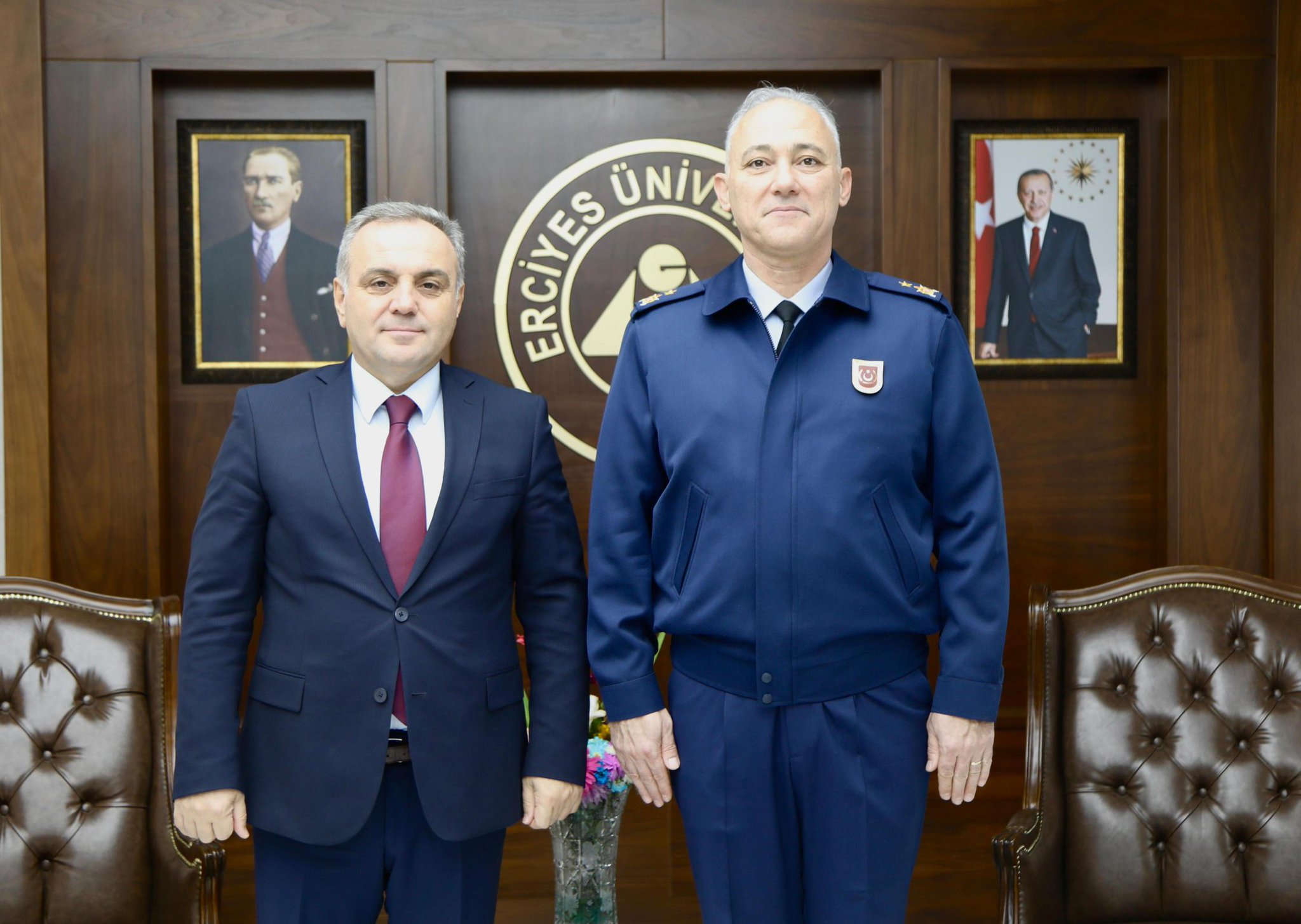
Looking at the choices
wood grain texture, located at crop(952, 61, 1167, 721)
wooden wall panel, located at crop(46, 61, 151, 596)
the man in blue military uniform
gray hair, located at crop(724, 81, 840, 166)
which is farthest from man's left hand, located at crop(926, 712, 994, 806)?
wooden wall panel, located at crop(46, 61, 151, 596)

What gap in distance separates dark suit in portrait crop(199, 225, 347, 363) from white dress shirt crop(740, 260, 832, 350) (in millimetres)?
1538

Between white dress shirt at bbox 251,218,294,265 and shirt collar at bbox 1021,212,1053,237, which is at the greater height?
shirt collar at bbox 1021,212,1053,237

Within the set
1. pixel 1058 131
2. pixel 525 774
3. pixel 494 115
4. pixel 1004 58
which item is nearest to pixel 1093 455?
pixel 1058 131

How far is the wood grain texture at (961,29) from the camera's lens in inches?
110

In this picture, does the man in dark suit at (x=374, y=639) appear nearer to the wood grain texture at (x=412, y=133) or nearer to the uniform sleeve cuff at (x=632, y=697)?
the uniform sleeve cuff at (x=632, y=697)

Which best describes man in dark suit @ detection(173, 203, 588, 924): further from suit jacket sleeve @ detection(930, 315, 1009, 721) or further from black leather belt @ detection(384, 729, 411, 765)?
suit jacket sleeve @ detection(930, 315, 1009, 721)

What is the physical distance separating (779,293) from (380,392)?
1.90ft

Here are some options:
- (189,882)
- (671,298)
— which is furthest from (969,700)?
(189,882)

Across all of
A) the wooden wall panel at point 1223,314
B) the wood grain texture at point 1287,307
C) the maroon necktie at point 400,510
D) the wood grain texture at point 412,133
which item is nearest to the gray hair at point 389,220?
the maroon necktie at point 400,510

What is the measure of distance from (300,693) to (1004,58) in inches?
89.8

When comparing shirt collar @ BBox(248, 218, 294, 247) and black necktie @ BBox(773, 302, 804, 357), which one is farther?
shirt collar @ BBox(248, 218, 294, 247)

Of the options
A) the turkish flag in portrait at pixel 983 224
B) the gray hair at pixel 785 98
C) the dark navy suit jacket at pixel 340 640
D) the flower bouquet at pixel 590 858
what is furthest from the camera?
the turkish flag in portrait at pixel 983 224

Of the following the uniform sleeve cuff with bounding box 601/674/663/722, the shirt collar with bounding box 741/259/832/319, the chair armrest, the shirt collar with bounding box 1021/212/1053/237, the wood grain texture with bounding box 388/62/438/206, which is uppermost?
the wood grain texture with bounding box 388/62/438/206

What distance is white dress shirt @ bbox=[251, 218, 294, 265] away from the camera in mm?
2873
